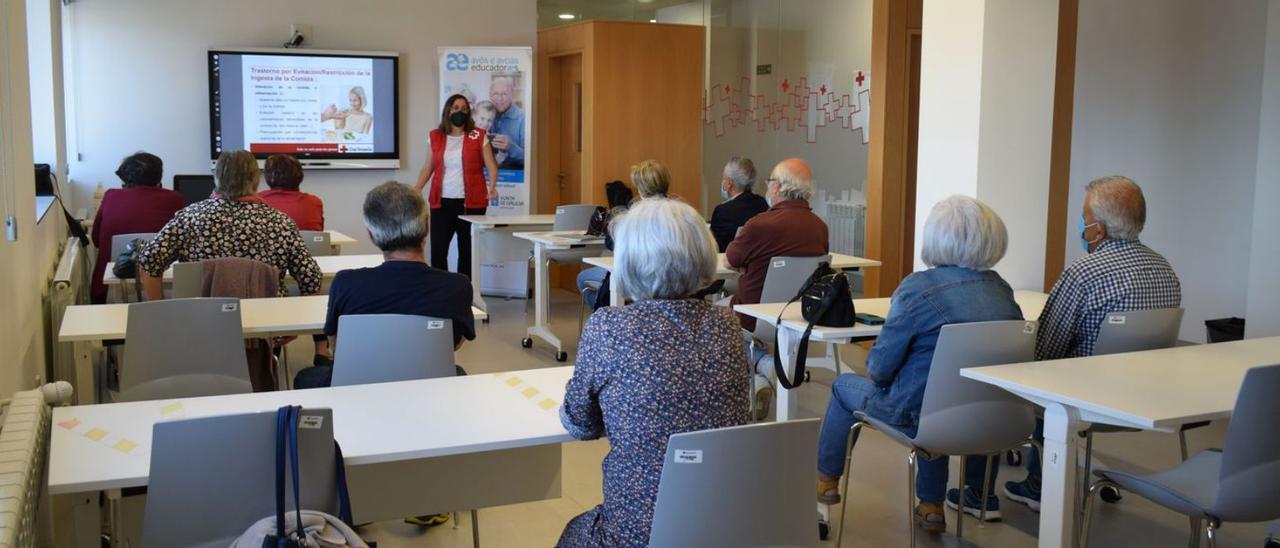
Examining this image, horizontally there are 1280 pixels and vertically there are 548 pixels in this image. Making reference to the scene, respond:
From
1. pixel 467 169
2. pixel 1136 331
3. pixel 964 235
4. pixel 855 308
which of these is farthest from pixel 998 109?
pixel 467 169

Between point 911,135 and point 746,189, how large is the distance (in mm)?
1839

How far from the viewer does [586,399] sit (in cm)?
243

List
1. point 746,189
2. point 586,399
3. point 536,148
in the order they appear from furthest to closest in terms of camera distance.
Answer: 1. point 536,148
2. point 746,189
3. point 586,399

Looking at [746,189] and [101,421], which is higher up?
[746,189]

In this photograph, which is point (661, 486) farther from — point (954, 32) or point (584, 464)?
point (954, 32)

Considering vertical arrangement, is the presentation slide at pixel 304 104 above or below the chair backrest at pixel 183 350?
above

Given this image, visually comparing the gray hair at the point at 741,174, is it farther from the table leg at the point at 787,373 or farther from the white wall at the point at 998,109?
the table leg at the point at 787,373

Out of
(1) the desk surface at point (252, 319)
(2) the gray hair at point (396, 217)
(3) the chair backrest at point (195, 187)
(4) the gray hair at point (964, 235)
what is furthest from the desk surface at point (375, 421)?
(3) the chair backrest at point (195, 187)

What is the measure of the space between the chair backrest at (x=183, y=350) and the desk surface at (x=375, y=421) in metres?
0.96

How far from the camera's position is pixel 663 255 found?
2436 millimetres

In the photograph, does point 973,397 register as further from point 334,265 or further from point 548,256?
point 548,256

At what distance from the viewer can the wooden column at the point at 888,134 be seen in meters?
7.07

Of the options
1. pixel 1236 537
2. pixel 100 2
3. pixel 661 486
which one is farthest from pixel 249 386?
pixel 100 2

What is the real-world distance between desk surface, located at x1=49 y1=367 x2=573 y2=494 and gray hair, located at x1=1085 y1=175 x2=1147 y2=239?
A: 205 cm
